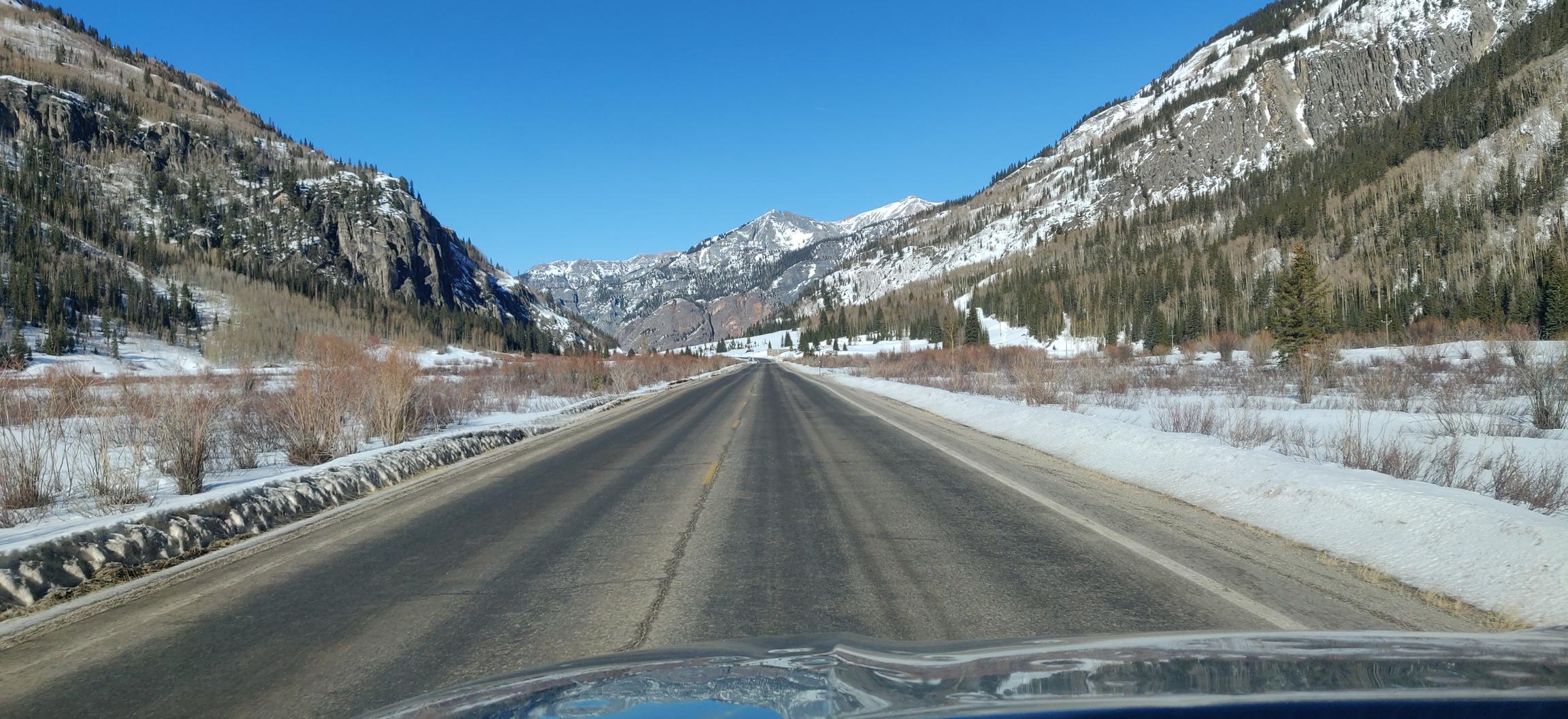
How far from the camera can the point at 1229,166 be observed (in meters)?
180

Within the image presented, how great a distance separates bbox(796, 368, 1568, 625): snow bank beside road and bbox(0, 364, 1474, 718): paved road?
1.33 feet

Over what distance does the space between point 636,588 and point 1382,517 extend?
603 cm

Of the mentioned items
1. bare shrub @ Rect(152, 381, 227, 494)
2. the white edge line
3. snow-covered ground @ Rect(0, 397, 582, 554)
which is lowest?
the white edge line

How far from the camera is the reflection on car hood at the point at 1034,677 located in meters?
2.11

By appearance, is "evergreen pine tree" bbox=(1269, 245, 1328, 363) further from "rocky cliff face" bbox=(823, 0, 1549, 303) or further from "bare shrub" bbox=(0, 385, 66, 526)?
"rocky cliff face" bbox=(823, 0, 1549, 303)

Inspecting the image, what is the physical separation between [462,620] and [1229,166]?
217764 mm

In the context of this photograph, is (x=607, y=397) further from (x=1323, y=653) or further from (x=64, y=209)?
(x=64, y=209)

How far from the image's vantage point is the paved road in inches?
144

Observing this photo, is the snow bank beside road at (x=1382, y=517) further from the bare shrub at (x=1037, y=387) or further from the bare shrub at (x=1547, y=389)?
the bare shrub at (x=1037, y=387)

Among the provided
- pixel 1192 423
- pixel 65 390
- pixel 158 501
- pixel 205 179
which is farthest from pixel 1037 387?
pixel 205 179

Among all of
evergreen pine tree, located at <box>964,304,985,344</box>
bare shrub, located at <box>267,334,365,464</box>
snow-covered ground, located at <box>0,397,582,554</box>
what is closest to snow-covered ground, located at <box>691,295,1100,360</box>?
evergreen pine tree, located at <box>964,304,985,344</box>

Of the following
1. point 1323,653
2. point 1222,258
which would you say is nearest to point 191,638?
point 1323,653

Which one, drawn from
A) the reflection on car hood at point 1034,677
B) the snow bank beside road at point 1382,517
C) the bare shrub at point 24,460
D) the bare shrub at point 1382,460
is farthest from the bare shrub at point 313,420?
the bare shrub at point 1382,460

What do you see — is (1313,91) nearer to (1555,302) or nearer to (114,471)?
(1555,302)
